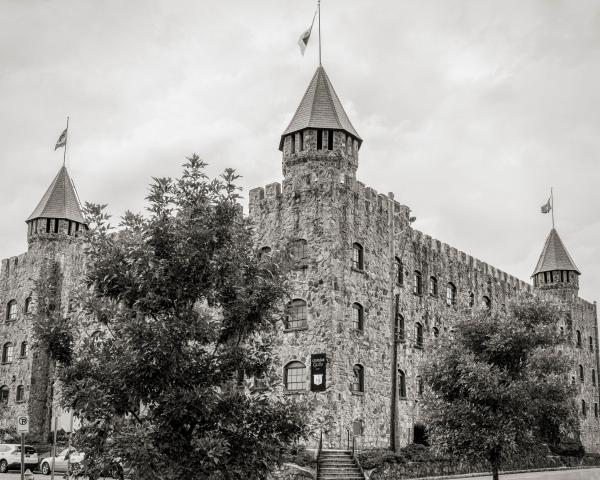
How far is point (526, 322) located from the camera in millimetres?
26719

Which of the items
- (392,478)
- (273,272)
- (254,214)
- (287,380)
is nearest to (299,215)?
(254,214)

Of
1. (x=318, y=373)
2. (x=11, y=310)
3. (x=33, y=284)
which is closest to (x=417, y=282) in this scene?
(x=318, y=373)

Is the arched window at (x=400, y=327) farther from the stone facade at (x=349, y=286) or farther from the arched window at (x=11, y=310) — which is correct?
the arched window at (x=11, y=310)

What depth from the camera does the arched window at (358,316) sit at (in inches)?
1458

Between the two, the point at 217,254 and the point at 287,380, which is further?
the point at 287,380

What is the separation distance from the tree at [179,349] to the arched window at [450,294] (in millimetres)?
32987

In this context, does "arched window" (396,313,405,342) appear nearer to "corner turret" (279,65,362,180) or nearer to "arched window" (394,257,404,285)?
"arched window" (394,257,404,285)

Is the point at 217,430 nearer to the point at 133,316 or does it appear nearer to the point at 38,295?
the point at 133,316

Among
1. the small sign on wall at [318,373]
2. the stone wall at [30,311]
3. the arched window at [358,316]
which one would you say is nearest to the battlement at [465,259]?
the arched window at [358,316]

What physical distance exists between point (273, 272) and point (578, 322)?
57.5m

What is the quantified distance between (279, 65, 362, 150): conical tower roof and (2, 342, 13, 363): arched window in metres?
26.5

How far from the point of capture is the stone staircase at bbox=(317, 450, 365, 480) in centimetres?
3095

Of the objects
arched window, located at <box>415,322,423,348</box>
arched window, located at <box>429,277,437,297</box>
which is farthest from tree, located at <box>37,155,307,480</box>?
arched window, located at <box>429,277,437,297</box>

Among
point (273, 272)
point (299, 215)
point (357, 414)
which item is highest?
point (299, 215)
